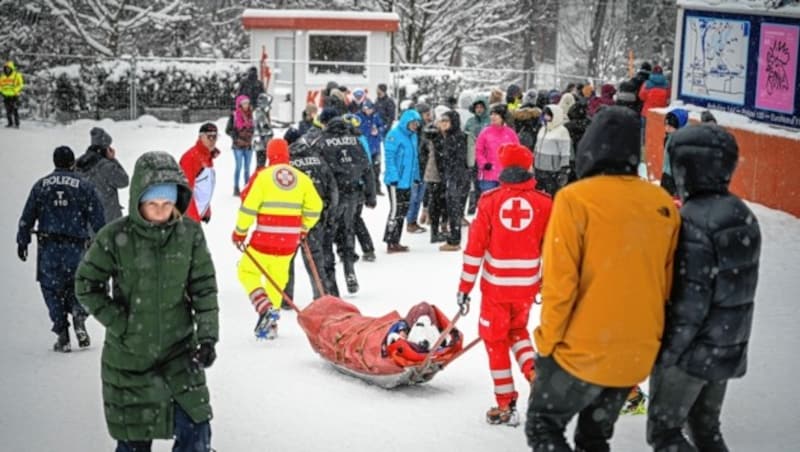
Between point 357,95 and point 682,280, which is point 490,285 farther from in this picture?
point 357,95

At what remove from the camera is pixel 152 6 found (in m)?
37.7

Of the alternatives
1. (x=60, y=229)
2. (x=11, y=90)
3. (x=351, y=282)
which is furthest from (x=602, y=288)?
(x=11, y=90)

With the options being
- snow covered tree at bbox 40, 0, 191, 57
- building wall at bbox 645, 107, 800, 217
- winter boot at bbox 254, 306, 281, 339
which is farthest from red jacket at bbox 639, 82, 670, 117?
snow covered tree at bbox 40, 0, 191, 57

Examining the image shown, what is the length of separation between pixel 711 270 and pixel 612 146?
2.38 feet

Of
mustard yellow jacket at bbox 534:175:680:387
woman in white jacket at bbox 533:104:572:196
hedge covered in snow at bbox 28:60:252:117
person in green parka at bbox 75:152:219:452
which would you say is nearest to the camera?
mustard yellow jacket at bbox 534:175:680:387

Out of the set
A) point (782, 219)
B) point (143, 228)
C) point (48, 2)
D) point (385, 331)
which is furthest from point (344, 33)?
point (143, 228)

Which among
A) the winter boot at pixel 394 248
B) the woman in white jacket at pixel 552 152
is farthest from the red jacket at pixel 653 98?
the winter boot at pixel 394 248

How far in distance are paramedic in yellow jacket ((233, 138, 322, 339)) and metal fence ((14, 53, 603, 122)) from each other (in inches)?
725

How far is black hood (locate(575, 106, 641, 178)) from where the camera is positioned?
4.91 metres

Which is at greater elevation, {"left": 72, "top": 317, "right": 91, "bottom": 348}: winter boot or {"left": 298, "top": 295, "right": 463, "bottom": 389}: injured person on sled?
{"left": 298, "top": 295, "right": 463, "bottom": 389}: injured person on sled

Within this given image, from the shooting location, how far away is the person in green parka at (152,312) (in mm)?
5242

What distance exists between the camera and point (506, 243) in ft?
22.9

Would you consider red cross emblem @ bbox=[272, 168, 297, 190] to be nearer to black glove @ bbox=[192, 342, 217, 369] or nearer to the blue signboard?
black glove @ bbox=[192, 342, 217, 369]

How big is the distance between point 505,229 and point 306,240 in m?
3.97
